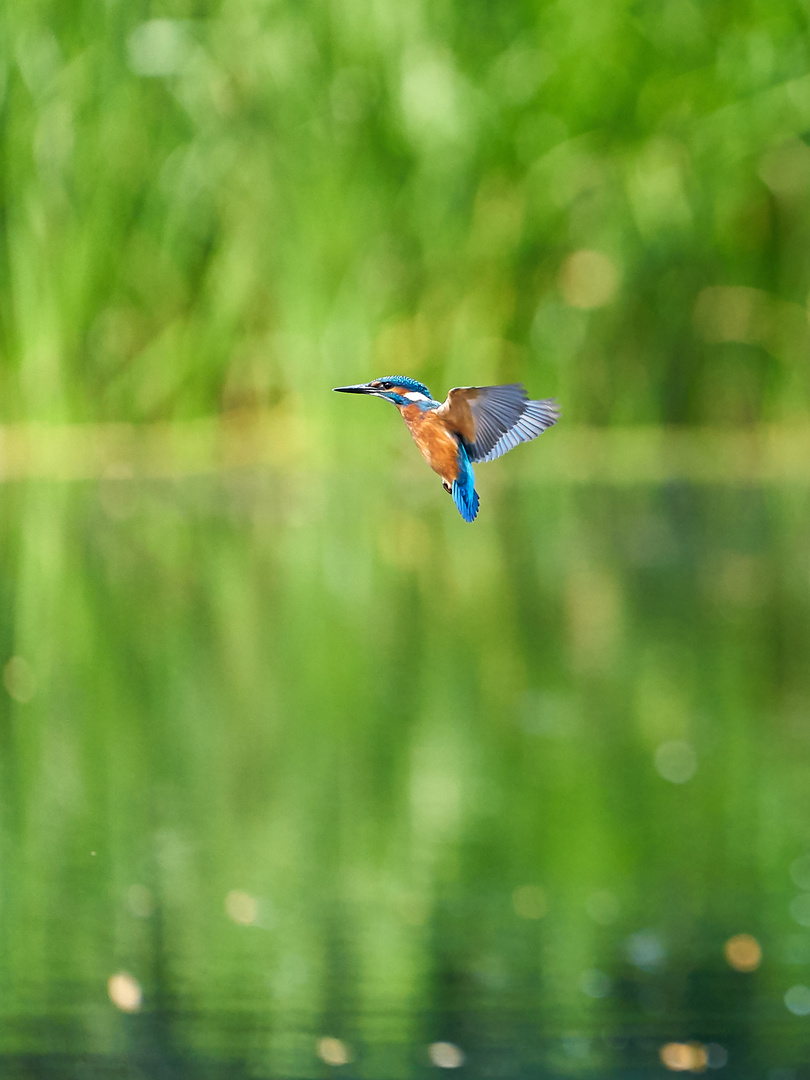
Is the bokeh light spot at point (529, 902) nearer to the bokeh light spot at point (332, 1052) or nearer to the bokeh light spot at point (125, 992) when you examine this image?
the bokeh light spot at point (125, 992)

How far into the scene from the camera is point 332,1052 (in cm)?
1620

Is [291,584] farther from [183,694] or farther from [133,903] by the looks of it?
[133,903]

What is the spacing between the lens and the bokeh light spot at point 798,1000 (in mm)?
17469

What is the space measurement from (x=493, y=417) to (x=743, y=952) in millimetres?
18520

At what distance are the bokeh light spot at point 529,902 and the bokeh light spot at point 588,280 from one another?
717 cm

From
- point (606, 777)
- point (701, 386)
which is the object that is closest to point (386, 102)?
point (701, 386)

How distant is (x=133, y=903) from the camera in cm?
2075

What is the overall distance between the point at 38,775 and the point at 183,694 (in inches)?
86.3

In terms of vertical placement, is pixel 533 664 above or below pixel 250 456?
below

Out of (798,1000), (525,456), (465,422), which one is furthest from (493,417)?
(525,456)

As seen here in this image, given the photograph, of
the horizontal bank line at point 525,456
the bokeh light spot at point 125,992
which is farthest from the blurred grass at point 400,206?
the bokeh light spot at point 125,992

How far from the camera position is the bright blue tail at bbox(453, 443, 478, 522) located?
1.56 m

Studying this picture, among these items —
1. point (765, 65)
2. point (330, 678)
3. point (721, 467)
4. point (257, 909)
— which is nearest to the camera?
point (765, 65)

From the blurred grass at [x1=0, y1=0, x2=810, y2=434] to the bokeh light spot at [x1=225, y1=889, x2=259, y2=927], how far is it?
19.9 feet
